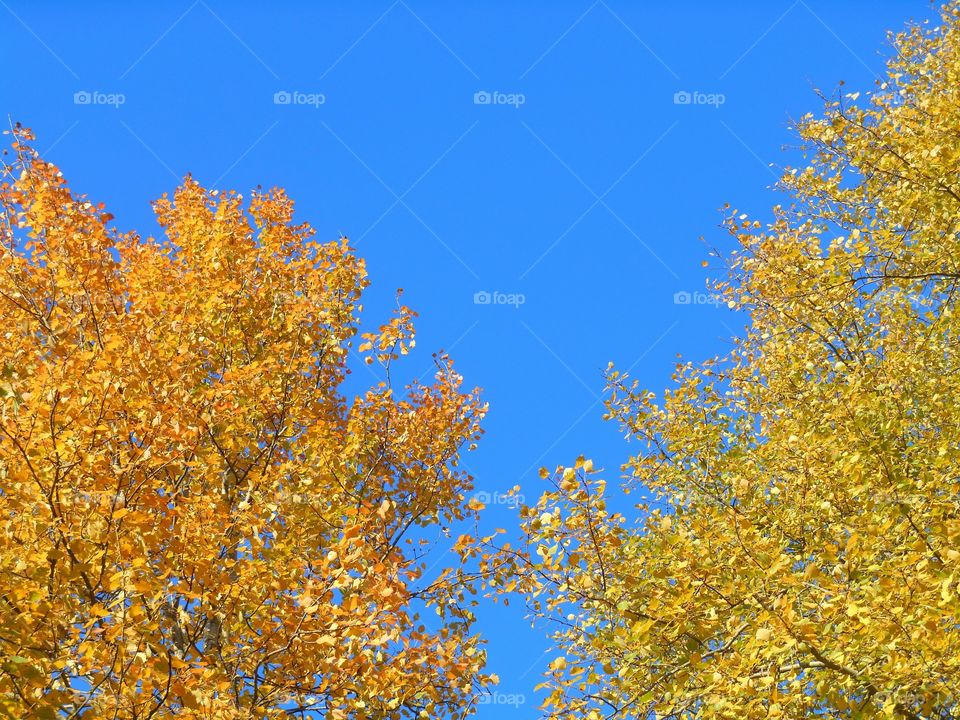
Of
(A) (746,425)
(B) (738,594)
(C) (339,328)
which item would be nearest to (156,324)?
(C) (339,328)

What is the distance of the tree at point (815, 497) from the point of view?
6.04 meters

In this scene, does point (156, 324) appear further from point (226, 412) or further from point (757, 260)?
point (757, 260)

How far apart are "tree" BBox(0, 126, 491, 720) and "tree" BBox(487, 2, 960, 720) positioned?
1890 mm

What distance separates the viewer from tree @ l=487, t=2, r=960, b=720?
19.8 feet

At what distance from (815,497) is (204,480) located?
6.82 meters

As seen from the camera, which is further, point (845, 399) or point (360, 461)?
point (360, 461)

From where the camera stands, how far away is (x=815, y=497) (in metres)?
9.76

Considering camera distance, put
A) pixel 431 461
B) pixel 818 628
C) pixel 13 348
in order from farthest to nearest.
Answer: pixel 431 461
pixel 13 348
pixel 818 628

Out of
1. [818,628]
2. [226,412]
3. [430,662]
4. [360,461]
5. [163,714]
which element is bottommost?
[818,628]

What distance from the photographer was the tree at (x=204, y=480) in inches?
229

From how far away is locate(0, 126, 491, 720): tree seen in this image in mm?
5828

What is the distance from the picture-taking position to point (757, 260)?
571 inches

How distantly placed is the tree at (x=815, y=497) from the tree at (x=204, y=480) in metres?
1.89

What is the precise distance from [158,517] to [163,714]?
5.53 ft
